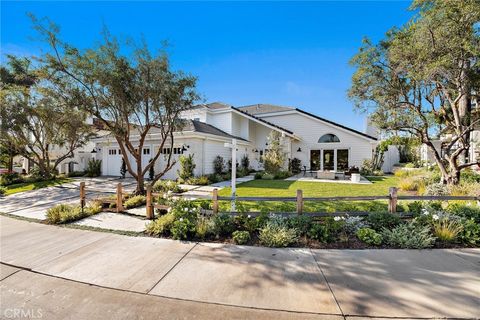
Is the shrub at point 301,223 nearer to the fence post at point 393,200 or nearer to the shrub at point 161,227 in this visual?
the fence post at point 393,200

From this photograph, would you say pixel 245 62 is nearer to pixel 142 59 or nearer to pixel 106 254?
pixel 142 59

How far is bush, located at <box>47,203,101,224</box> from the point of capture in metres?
6.18

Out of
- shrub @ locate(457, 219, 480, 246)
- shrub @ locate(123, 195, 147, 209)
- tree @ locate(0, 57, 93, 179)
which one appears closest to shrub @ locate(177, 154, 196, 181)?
shrub @ locate(123, 195, 147, 209)

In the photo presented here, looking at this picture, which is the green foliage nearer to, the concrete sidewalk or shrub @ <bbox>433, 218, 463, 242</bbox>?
shrub @ <bbox>433, 218, 463, 242</bbox>

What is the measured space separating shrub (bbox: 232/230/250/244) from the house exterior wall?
15958 millimetres

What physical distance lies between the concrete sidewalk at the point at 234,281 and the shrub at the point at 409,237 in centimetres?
22

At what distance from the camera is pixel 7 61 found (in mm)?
13875

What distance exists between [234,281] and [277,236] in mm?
1588

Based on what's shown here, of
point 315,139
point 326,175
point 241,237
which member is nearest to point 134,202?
point 241,237

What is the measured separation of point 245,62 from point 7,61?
15418 millimetres

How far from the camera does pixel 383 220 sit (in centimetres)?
500

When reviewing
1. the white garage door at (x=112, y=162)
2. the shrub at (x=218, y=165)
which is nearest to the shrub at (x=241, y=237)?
the shrub at (x=218, y=165)

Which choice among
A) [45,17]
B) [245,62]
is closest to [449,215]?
[245,62]

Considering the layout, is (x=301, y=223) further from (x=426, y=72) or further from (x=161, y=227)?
(x=426, y=72)
